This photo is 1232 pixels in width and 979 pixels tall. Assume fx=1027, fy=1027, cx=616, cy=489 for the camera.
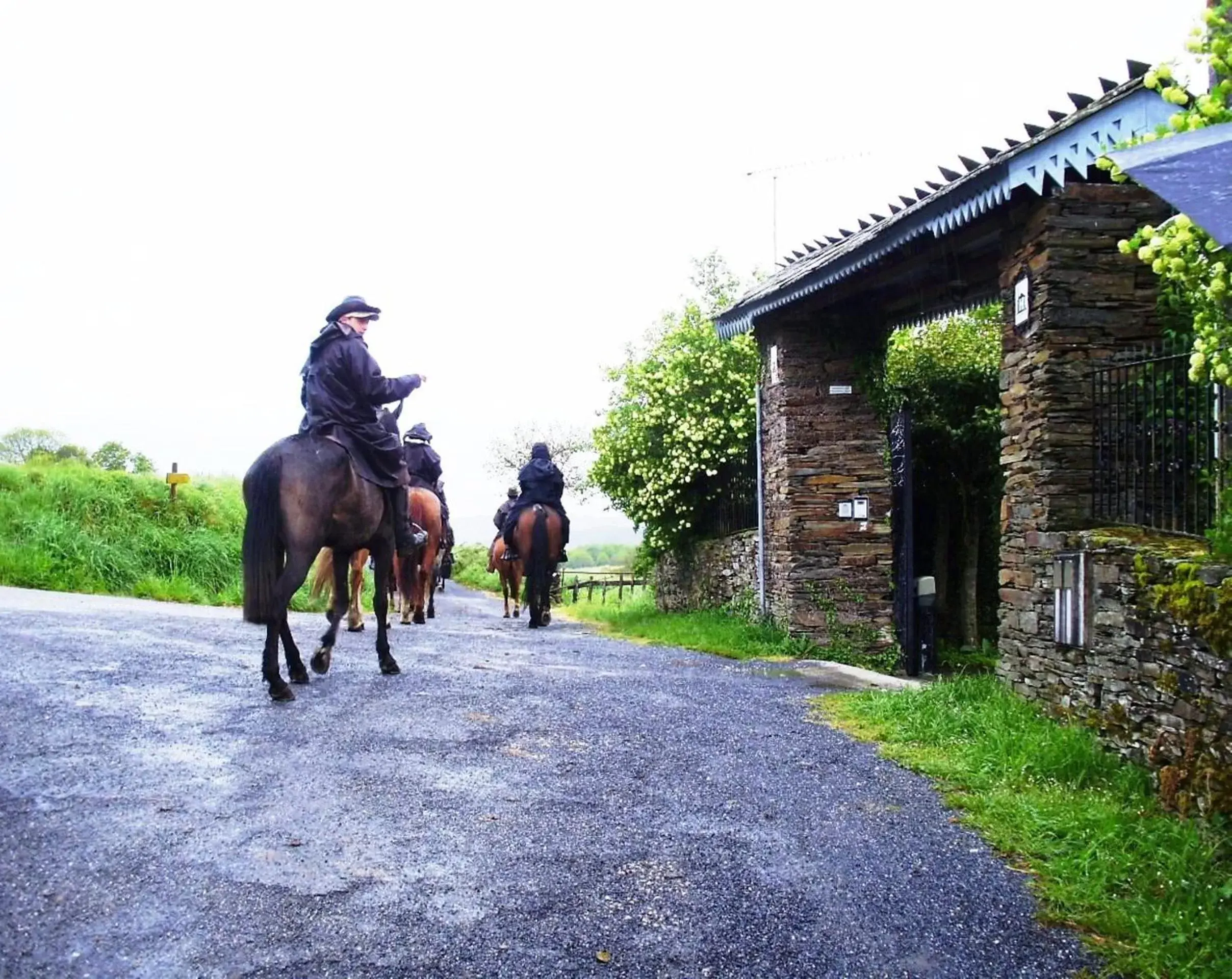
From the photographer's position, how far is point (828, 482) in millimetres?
11258

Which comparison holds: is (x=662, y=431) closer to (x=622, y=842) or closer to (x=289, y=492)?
(x=289, y=492)

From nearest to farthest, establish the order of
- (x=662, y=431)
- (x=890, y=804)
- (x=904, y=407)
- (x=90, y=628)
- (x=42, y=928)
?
1. (x=42, y=928)
2. (x=890, y=804)
3. (x=90, y=628)
4. (x=904, y=407)
5. (x=662, y=431)

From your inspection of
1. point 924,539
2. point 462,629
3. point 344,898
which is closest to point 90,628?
point 462,629

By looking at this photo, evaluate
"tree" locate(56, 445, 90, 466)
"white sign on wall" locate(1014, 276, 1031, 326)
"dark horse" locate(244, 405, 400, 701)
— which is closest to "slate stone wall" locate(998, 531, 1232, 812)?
"white sign on wall" locate(1014, 276, 1031, 326)

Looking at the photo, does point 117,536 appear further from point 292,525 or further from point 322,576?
point 292,525

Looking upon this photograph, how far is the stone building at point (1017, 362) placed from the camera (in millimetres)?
6035

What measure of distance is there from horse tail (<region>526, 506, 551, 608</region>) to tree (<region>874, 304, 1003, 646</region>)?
16.3 feet

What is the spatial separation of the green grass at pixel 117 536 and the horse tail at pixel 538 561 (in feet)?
10.6

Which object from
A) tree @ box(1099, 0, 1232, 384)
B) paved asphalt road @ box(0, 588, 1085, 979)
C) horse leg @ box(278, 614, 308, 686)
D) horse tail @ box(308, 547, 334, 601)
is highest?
tree @ box(1099, 0, 1232, 384)

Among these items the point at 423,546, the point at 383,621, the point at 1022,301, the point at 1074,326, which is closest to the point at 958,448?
the point at 1022,301

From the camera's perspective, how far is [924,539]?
14.4 meters

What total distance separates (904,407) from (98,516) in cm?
1315

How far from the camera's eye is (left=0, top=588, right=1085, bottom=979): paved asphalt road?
3.50 m

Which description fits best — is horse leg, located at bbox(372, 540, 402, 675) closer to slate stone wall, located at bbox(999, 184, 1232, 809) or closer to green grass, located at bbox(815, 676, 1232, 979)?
green grass, located at bbox(815, 676, 1232, 979)
